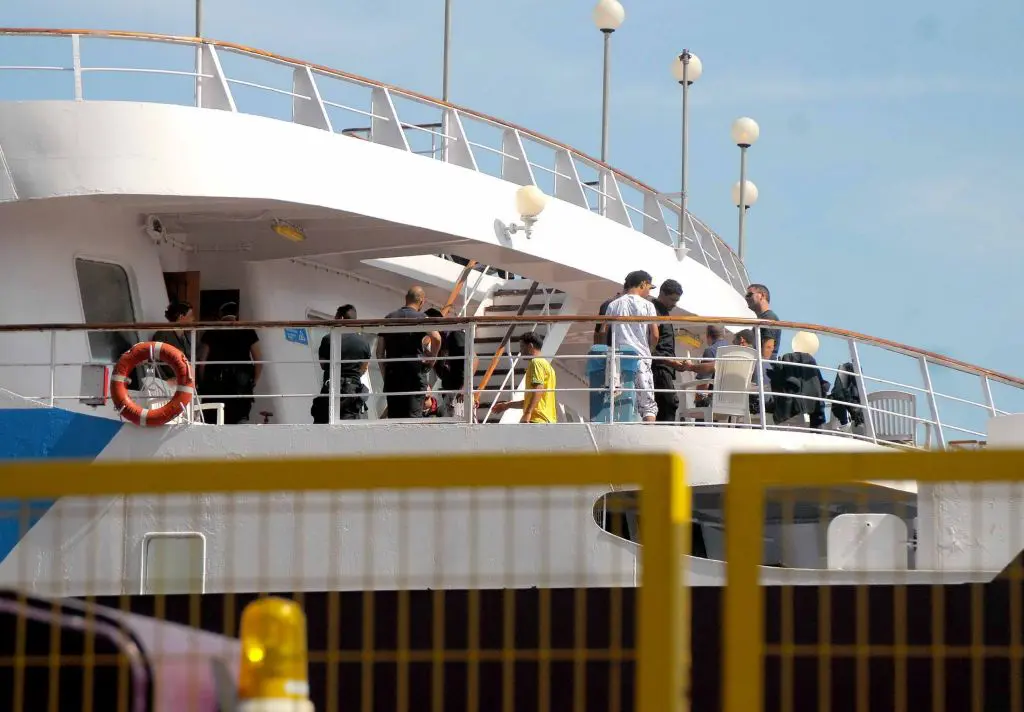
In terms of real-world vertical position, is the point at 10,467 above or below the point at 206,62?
below

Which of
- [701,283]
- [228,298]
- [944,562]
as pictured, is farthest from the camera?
[701,283]

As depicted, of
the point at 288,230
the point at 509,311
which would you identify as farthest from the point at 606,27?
the point at 288,230

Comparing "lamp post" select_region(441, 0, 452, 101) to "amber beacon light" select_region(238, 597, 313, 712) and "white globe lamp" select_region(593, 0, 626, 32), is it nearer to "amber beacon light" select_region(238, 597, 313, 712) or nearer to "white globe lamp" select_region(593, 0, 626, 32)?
"white globe lamp" select_region(593, 0, 626, 32)

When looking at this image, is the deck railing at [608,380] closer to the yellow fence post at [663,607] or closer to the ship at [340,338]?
the ship at [340,338]

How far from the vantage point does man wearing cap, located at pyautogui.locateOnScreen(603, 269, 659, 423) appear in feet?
36.5

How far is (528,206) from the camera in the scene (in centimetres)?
1402

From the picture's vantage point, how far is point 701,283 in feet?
55.4

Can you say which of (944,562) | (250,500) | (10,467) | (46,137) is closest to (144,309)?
(46,137)

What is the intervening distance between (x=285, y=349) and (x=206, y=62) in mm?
2866

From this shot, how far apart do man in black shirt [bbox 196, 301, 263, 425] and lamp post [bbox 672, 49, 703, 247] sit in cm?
533

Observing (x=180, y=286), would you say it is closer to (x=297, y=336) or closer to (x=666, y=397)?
(x=297, y=336)

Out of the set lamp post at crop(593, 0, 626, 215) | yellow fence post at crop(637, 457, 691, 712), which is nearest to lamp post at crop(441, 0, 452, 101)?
lamp post at crop(593, 0, 626, 215)

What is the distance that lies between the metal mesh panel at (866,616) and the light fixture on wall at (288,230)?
569 centimetres

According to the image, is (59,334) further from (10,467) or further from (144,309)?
(10,467)
